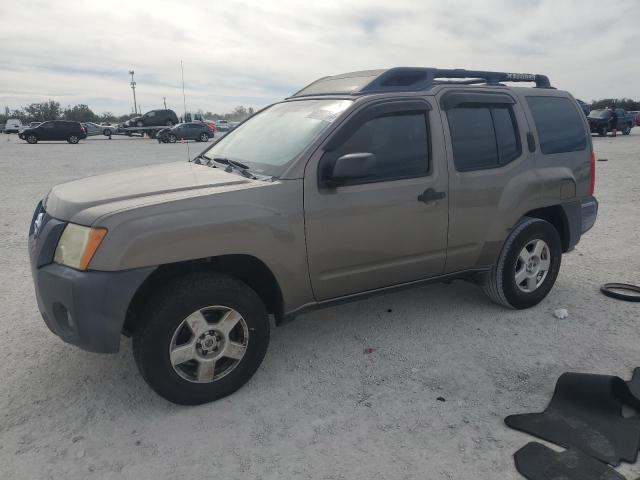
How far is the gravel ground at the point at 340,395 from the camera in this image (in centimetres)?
249

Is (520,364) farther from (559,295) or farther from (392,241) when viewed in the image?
(559,295)

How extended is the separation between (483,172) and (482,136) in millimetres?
290

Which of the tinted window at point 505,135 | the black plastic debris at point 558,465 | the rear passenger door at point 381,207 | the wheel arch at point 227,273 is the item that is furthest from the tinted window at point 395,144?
the black plastic debris at point 558,465

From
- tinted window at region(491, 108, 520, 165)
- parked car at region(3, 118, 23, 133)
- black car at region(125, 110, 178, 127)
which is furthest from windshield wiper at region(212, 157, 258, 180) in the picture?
parked car at region(3, 118, 23, 133)

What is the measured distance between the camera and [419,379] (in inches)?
127

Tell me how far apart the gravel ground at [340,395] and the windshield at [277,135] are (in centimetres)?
139

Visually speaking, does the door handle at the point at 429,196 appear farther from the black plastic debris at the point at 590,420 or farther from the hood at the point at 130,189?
the black plastic debris at the point at 590,420

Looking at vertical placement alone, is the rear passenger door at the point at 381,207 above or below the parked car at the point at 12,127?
below

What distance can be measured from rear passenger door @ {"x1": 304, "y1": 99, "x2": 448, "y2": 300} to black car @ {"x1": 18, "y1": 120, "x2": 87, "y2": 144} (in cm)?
3279

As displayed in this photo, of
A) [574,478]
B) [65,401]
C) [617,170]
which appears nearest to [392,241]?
[574,478]

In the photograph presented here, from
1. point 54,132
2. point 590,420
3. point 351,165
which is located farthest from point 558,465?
point 54,132

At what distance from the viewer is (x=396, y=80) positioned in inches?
147

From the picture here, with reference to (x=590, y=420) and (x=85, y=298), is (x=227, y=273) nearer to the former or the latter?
(x=85, y=298)

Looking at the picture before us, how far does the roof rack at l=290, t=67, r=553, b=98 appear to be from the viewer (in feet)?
11.9
